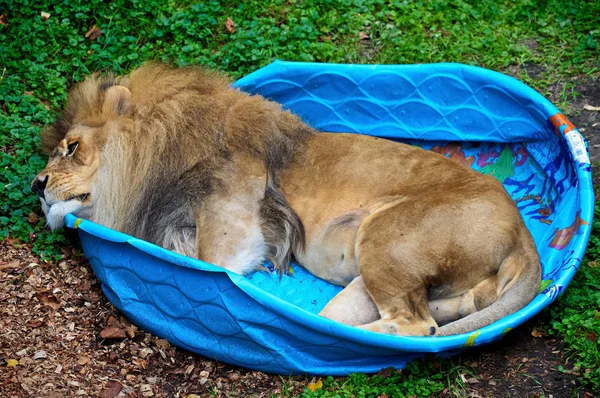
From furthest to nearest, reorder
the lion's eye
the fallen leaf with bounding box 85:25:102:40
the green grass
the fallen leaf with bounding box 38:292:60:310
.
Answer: the fallen leaf with bounding box 85:25:102:40
the green grass
the lion's eye
the fallen leaf with bounding box 38:292:60:310

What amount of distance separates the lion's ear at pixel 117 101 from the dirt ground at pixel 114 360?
1001mm

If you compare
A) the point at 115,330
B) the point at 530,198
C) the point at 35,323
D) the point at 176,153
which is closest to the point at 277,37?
the point at 176,153

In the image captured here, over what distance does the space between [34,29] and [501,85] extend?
350cm

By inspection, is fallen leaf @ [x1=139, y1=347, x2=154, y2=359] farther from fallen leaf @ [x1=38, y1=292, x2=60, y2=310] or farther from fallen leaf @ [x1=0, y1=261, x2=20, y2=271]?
fallen leaf @ [x1=0, y1=261, x2=20, y2=271]

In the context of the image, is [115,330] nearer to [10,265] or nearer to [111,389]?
[111,389]

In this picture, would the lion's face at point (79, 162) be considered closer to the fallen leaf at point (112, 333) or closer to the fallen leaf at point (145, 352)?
the fallen leaf at point (112, 333)

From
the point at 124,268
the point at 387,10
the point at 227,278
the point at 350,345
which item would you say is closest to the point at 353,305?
the point at 350,345

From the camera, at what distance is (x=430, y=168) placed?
4527mm

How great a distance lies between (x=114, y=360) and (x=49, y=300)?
23.8 inches

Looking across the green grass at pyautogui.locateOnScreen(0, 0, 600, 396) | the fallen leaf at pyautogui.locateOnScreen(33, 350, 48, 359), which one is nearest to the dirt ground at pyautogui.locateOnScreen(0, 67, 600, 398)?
the fallen leaf at pyautogui.locateOnScreen(33, 350, 48, 359)

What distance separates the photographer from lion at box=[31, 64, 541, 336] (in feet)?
13.6

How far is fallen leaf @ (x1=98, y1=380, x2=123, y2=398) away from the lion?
2.63 feet

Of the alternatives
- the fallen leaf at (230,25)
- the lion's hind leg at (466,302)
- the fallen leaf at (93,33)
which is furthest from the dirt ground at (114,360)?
the fallen leaf at (230,25)

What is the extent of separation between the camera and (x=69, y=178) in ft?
14.9
